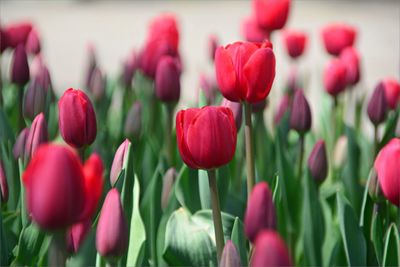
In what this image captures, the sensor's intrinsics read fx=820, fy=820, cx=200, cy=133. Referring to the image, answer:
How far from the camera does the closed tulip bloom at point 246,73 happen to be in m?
1.14

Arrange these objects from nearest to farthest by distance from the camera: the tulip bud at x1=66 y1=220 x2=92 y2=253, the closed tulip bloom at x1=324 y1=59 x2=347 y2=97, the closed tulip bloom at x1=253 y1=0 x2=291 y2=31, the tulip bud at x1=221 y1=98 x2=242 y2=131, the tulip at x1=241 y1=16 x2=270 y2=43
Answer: the tulip bud at x1=66 y1=220 x2=92 y2=253, the tulip bud at x1=221 y1=98 x2=242 y2=131, the closed tulip bloom at x1=253 y1=0 x2=291 y2=31, the closed tulip bloom at x1=324 y1=59 x2=347 y2=97, the tulip at x1=241 y1=16 x2=270 y2=43

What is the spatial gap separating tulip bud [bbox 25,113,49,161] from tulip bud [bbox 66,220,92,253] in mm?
227

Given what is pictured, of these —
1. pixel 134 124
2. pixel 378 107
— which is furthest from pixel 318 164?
pixel 134 124

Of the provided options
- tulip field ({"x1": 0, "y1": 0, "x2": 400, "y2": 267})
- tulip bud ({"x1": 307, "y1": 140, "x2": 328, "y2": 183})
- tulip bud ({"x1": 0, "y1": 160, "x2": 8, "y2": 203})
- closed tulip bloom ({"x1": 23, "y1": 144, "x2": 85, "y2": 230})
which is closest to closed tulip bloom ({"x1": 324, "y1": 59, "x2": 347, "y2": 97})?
tulip field ({"x1": 0, "y1": 0, "x2": 400, "y2": 267})

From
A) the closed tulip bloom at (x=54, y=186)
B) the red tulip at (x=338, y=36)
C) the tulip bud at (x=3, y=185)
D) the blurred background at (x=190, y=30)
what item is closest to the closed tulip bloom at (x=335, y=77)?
the red tulip at (x=338, y=36)

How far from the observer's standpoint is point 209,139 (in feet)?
3.31

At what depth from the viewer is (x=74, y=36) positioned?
6402 millimetres

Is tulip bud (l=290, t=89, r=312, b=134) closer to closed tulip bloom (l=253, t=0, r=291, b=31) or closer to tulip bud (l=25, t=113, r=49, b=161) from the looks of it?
closed tulip bloom (l=253, t=0, r=291, b=31)

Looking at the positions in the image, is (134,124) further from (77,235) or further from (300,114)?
(77,235)

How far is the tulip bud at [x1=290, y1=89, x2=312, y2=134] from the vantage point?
1533mm

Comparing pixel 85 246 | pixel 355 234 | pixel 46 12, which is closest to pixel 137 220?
pixel 85 246

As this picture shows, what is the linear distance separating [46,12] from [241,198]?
22.3 ft

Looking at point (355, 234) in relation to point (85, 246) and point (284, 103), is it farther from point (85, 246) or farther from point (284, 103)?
point (284, 103)

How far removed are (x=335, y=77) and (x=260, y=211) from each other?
3.21ft
